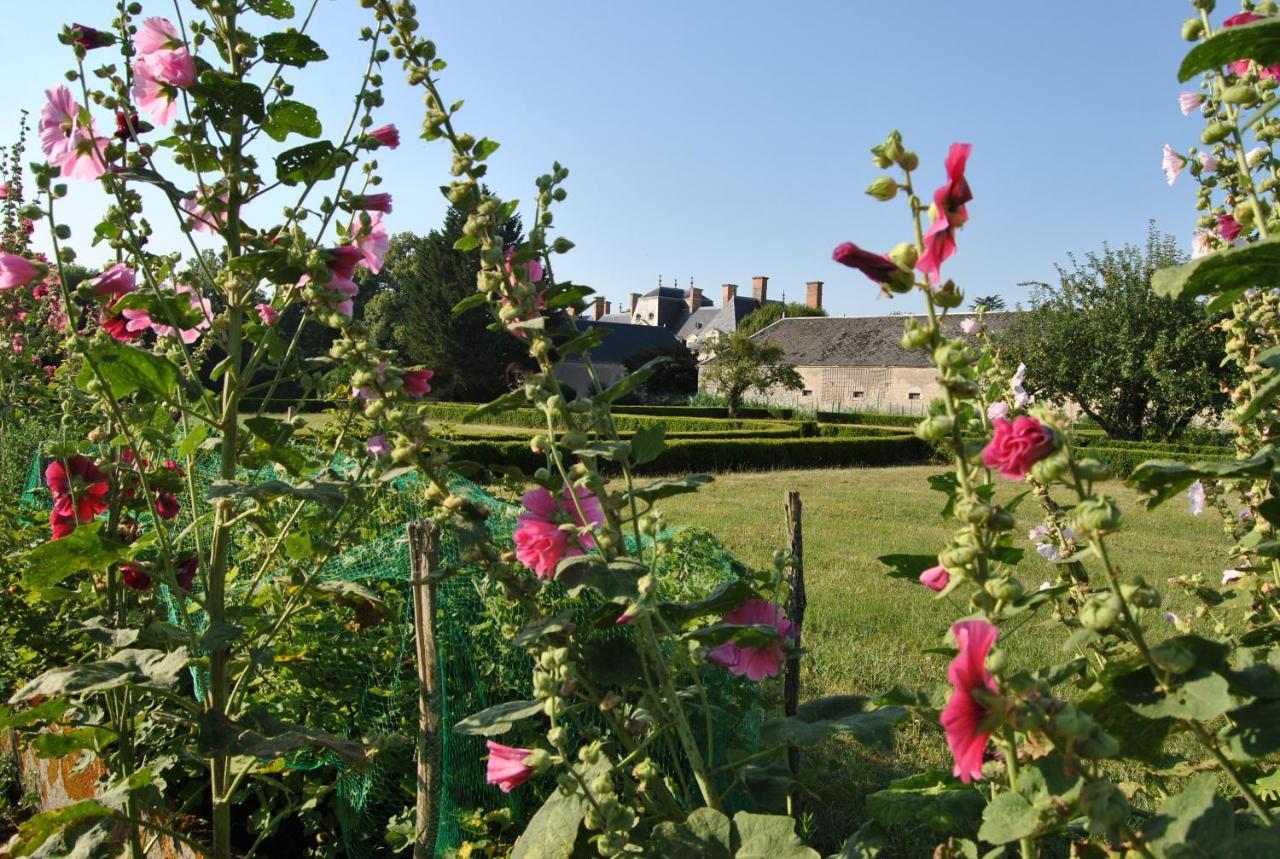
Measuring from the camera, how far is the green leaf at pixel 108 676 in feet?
5.25

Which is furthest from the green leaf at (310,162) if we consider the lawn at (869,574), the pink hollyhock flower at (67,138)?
the lawn at (869,574)

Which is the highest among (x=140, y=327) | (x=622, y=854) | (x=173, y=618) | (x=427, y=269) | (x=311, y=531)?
(x=427, y=269)

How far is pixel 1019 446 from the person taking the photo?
0.87 meters

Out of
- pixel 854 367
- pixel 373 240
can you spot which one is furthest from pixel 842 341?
pixel 373 240

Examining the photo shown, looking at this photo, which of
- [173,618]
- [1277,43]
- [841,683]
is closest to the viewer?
[1277,43]

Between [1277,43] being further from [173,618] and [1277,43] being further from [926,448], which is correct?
[926,448]

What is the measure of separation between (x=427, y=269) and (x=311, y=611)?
1307 inches

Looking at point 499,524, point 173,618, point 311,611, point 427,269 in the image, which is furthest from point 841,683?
point 427,269

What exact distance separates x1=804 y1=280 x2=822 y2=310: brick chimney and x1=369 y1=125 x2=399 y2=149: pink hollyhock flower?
225 feet

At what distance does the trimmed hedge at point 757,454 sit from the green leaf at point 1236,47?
477 inches

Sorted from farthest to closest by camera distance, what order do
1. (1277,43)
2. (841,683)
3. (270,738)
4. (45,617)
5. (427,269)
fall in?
(427,269)
(841,683)
(45,617)
(270,738)
(1277,43)

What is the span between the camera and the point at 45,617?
3.27 m

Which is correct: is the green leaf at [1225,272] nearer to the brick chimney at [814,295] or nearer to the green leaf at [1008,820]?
the green leaf at [1008,820]

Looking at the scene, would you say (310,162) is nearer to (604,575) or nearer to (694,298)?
(604,575)
